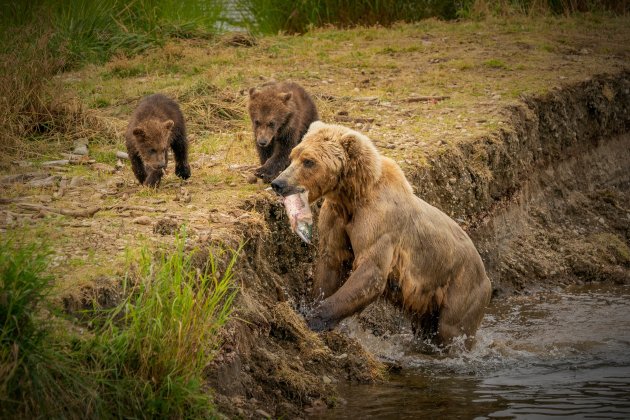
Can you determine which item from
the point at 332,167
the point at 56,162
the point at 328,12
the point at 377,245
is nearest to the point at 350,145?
the point at 332,167

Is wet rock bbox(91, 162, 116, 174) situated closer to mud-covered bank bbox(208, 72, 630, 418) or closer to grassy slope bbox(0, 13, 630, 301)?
grassy slope bbox(0, 13, 630, 301)

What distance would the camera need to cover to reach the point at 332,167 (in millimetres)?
6605

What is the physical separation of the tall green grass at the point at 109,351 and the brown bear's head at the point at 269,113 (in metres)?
3.56

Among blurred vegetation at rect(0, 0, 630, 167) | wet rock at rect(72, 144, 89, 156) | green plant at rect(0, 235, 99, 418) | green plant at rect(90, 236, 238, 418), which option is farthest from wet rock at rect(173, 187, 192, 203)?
green plant at rect(0, 235, 99, 418)

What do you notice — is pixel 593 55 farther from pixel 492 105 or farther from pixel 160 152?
pixel 160 152

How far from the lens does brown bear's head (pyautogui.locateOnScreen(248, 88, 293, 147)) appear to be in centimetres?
887

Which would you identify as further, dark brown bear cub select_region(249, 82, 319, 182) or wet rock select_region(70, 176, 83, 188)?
dark brown bear cub select_region(249, 82, 319, 182)

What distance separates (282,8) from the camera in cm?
1703

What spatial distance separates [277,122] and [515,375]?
328 cm

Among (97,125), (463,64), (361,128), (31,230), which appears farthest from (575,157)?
(31,230)

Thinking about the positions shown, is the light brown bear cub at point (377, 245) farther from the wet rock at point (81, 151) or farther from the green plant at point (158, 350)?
the wet rock at point (81, 151)

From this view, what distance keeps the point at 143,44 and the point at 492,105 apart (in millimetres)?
5444

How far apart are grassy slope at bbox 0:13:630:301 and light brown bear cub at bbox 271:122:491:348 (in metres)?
0.70

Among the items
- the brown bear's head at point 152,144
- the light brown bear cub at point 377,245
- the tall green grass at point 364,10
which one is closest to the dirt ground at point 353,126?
the brown bear's head at point 152,144
